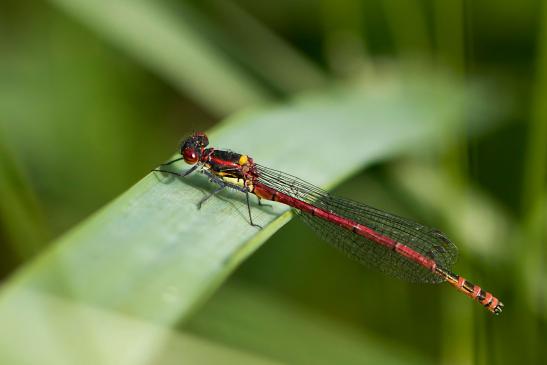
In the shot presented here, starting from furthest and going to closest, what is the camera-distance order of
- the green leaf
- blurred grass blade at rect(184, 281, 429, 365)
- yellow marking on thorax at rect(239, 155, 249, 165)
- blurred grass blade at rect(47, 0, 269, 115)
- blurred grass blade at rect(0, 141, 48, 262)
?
blurred grass blade at rect(47, 0, 269, 115), yellow marking on thorax at rect(239, 155, 249, 165), blurred grass blade at rect(184, 281, 429, 365), blurred grass blade at rect(0, 141, 48, 262), the green leaf

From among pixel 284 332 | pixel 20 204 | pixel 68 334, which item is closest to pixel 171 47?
pixel 20 204

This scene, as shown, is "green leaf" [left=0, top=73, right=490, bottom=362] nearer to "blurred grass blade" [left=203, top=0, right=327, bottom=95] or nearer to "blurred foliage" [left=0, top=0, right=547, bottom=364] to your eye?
"blurred foliage" [left=0, top=0, right=547, bottom=364]

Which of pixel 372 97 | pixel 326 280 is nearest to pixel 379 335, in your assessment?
pixel 326 280

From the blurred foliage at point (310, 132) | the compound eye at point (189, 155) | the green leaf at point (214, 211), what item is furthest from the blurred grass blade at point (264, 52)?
the compound eye at point (189, 155)

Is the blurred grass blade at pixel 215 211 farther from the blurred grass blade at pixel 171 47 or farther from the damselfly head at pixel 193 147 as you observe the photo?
the blurred grass blade at pixel 171 47

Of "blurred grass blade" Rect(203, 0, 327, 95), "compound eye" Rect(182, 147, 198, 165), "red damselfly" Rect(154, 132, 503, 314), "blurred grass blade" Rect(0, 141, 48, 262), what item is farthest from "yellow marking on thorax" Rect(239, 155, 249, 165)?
"blurred grass blade" Rect(203, 0, 327, 95)

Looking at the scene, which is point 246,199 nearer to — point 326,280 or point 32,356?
point 326,280

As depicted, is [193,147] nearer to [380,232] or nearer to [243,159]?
[243,159]
